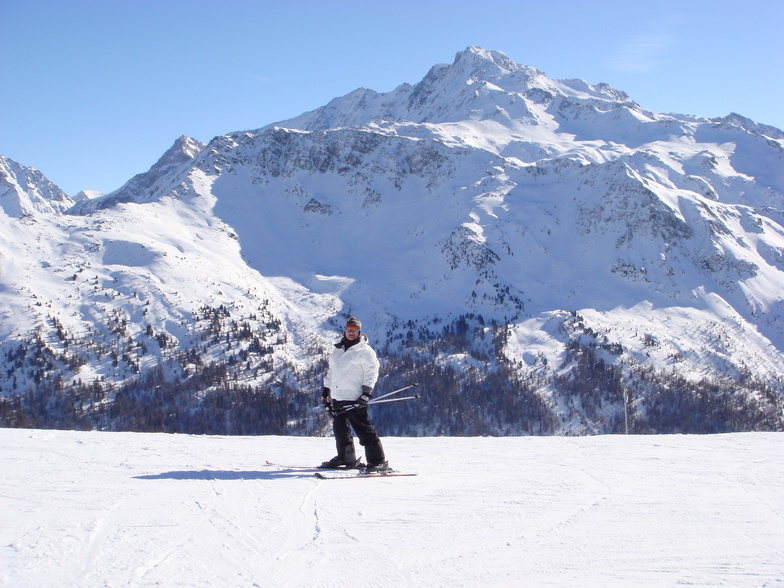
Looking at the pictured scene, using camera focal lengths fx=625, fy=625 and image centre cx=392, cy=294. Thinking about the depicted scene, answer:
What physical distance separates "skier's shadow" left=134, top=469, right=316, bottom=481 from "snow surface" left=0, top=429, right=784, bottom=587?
28 mm

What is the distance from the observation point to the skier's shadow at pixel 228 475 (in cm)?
796

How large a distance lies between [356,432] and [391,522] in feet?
10.5

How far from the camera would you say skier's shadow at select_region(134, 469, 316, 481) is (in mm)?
7961

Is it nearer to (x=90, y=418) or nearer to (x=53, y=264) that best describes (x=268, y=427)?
(x=90, y=418)

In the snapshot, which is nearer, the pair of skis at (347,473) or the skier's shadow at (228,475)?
the skier's shadow at (228,475)

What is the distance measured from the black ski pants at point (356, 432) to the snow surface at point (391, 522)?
65cm

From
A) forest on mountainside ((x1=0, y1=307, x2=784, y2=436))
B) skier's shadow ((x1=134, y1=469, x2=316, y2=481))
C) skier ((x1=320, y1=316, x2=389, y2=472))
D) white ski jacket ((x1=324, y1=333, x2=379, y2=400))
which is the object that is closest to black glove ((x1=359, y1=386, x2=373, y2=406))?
skier ((x1=320, y1=316, x2=389, y2=472))

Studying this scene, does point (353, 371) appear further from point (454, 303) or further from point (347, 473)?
point (454, 303)

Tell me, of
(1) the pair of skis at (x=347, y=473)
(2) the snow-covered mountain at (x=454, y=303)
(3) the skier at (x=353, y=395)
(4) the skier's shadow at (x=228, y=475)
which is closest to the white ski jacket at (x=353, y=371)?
(3) the skier at (x=353, y=395)

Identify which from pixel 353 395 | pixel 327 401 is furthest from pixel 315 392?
pixel 353 395

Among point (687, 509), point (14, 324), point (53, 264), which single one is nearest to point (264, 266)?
point (53, 264)

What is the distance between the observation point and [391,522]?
6062mm

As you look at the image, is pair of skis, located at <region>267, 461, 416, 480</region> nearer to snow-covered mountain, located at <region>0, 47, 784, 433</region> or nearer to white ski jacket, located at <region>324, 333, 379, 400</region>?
white ski jacket, located at <region>324, 333, 379, 400</region>

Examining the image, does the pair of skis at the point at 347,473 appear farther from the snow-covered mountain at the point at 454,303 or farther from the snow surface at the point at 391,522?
the snow-covered mountain at the point at 454,303
